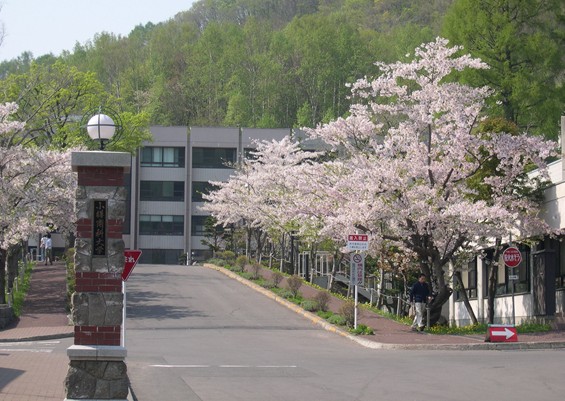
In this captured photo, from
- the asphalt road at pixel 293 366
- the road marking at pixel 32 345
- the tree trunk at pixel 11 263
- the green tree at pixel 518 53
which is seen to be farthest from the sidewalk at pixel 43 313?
the green tree at pixel 518 53

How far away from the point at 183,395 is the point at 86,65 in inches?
4154

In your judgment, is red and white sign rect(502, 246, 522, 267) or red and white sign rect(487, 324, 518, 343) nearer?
red and white sign rect(487, 324, 518, 343)

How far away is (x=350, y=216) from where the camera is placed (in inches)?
1257

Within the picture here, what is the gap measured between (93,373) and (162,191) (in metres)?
69.2

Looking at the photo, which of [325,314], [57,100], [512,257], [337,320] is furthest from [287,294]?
[57,100]

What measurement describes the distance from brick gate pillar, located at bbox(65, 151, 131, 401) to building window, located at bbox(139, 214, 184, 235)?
226ft

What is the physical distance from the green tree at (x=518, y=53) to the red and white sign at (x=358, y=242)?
2015cm

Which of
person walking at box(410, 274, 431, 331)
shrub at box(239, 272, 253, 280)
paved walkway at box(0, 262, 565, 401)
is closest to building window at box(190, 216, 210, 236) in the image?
shrub at box(239, 272, 253, 280)

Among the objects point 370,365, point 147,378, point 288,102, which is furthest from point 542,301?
point 288,102

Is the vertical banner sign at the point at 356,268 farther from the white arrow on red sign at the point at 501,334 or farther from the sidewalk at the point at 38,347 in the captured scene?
the sidewalk at the point at 38,347

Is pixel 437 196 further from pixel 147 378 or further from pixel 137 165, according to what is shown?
pixel 137 165

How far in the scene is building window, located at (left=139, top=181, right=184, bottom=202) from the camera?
271ft

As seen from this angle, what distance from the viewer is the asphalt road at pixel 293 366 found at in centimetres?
1806

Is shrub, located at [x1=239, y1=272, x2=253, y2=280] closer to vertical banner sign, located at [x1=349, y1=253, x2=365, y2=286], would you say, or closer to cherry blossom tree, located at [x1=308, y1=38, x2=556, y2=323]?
vertical banner sign, located at [x1=349, y1=253, x2=365, y2=286]
